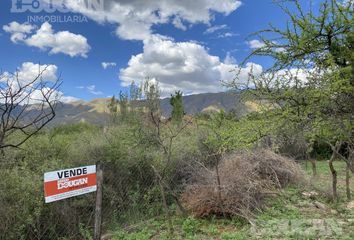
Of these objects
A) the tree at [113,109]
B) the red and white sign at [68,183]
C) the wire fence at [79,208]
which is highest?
the tree at [113,109]

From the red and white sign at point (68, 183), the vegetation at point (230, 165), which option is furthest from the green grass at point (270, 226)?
the red and white sign at point (68, 183)

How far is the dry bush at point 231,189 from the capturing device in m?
6.86

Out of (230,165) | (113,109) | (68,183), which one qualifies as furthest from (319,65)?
(113,109)

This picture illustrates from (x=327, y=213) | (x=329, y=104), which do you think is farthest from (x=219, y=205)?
(x=329, y=104)

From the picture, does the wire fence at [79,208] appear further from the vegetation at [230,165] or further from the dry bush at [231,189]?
the dry bush at [231,189]

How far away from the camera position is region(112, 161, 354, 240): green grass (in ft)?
18.7

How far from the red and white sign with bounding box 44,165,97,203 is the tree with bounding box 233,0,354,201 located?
102 inches

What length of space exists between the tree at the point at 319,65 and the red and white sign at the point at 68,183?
2.58m

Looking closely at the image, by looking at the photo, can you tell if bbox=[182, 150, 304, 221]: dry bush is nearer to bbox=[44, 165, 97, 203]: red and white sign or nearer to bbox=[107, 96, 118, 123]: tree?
bbox=[44, 165, 97, 203]: red and white sign

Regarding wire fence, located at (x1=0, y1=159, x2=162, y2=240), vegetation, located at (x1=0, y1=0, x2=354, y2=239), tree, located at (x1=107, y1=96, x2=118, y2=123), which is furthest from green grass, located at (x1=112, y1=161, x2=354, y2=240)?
tree, located at (x1=107, y1=96, x2=118, y2=123)

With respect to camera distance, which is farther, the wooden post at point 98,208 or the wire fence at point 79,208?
→ the wire fence at point 79,208

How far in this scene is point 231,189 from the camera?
686 cm

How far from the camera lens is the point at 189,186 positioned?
754 cm

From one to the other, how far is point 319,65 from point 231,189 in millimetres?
3658
